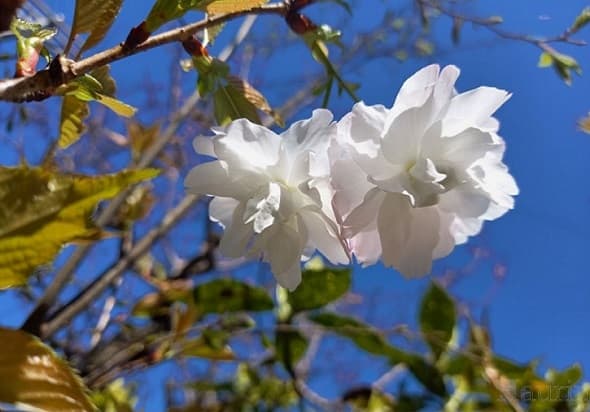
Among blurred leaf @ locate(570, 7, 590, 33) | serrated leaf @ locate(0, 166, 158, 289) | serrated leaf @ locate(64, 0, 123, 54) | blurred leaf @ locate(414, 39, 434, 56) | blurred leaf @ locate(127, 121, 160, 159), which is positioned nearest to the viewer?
serrated leaf @ locate(0, 166, 158, 289)

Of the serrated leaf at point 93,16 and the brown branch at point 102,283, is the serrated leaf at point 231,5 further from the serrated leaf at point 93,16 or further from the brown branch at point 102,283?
the brown branch at point 102,283

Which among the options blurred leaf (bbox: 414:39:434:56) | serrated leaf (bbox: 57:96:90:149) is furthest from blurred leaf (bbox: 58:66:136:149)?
blurred leaf (bbox: 414:39:434:56)

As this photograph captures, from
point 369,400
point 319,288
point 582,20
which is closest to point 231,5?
point 582,20

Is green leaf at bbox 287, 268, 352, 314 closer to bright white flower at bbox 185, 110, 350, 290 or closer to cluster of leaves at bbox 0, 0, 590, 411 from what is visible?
cluster of leaves at bbox 0, 0, 590, 411

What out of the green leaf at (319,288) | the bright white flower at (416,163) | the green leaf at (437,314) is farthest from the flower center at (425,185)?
the green leaf at (437,314)

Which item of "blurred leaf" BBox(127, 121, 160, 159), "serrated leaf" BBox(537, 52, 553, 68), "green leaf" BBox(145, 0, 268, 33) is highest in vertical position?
"green leaf" BBox(145, 0, 268, 33)

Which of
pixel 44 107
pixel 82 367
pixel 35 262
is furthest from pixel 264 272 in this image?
pixel 35 262

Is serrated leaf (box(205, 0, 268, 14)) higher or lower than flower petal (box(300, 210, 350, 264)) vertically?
higher

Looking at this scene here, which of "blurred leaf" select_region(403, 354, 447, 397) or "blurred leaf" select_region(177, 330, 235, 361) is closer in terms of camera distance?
"blurred leaf" select_region(177, 330, 235, 361)
